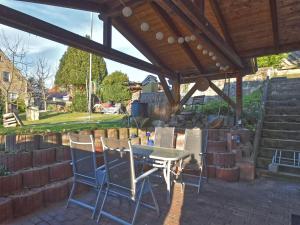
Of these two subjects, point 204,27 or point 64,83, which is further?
point 64,83

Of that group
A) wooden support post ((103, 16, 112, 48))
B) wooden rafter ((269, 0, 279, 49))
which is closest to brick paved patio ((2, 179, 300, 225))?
wooden support post ((103, 16, 112, 48))

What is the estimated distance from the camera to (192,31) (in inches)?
166

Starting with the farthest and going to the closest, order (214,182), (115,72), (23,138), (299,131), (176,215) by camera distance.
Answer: (115,72)
(299,131)
(214,182)
(23,138)
(176,215)

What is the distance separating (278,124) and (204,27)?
12.5ft

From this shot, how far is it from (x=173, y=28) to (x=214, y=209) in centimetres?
388

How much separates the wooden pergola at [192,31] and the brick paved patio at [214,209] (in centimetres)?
255

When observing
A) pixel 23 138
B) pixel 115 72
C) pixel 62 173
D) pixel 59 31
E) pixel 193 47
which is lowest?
pixel 62 173

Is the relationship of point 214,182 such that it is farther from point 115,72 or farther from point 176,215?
point 115,72

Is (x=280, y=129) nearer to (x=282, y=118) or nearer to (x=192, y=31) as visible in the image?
(x=282, y=118)

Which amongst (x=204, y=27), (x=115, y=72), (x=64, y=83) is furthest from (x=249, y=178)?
(x=64, y=83)

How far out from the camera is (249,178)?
4980 mm

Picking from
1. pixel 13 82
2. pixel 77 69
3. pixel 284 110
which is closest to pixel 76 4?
pixel 284 110

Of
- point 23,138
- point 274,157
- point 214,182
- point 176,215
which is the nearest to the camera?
point 176,215

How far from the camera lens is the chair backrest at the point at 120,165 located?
2828 mm
